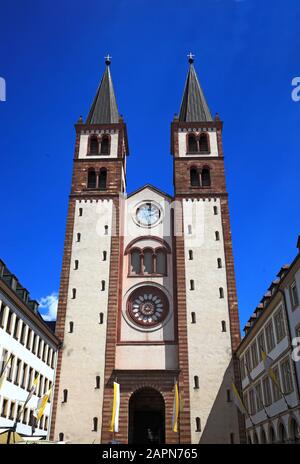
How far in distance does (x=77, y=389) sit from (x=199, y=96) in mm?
34254

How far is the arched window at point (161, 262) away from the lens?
42.8 metres

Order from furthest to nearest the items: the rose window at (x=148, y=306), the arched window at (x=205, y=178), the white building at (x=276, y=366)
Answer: the arched window at (x=205, y=178), the rose window at (x=148, y=306), the white building at (x=276, y=366)

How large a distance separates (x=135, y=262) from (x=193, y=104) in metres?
20.3

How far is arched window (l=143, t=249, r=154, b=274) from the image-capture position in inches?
1686

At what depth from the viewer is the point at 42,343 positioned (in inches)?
1382

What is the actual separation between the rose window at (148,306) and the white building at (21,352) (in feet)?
24.2

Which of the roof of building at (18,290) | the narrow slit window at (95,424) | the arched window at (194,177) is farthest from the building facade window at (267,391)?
the arched window at (194,177)

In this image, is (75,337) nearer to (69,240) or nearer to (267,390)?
(69,240)

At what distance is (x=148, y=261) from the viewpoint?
4322cm

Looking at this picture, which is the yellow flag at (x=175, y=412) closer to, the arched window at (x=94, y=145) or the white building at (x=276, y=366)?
the white building at (x=276, y=366)

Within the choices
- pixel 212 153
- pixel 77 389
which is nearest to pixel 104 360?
pixel 77 389

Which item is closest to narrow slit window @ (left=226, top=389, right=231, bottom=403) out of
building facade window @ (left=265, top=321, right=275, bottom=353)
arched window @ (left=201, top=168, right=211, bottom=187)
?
building facade window @ (left=265, top=321, right=275, bottom=353)
